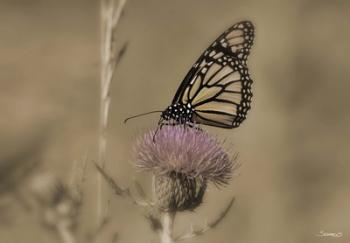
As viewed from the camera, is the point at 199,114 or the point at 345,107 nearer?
the point at 199,114

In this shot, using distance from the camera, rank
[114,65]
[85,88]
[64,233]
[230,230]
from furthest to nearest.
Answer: [85,88] < [230,230] < [114,65] < [64,233]

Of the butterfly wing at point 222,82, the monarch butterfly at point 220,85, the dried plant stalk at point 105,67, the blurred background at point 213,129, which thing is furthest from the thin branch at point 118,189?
the blurred background at point 213,129

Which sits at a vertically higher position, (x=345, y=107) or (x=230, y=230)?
(x=345, y=107)

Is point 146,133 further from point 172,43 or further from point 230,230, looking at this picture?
point 172,43

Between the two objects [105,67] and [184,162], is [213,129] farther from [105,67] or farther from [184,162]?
[105,67]

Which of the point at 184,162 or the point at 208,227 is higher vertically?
the point at 184,162

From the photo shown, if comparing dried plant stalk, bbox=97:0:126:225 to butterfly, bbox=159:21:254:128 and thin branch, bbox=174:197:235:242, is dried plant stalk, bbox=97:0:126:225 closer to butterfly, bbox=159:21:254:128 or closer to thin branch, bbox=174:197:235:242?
thin branch, bbox=174:197:235:242

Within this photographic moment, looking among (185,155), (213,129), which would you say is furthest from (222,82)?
(213,129)

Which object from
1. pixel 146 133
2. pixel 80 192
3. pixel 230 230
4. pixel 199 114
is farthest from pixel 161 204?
pixel 230 230
